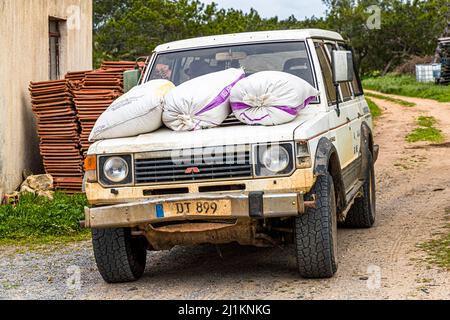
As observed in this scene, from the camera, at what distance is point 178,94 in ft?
23.1

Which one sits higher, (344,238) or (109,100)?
(109,100)

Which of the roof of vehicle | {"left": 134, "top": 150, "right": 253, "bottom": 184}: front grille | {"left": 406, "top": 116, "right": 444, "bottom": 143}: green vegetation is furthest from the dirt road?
{"left": 406, "top": 116, "right": 444, "bottom": 143}: green vegetation

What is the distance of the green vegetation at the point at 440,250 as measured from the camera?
7367 millimetres

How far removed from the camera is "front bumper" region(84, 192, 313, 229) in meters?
6.32

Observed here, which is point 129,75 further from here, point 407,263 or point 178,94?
point 407,263

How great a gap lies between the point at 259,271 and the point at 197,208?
1.30m

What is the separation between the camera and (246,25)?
61875mm

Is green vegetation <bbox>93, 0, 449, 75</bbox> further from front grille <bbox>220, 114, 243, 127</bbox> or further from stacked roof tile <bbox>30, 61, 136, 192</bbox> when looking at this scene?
front grille <bbox>220, 114, 243, 127</bbox>

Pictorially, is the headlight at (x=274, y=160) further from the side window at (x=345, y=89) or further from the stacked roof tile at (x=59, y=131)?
the stacked roof tile at (x=59, y=131)

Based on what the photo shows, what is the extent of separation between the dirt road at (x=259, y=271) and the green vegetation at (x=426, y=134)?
8.68 metres

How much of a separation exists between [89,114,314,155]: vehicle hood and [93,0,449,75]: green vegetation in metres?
30.8

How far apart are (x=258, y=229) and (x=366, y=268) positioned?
116 centimetres

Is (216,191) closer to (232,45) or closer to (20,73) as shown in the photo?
(232,45)
